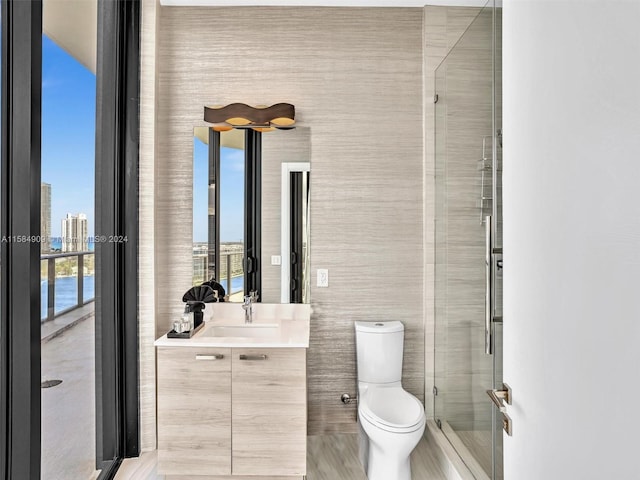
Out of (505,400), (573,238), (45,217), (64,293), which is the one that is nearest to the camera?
(573,238)

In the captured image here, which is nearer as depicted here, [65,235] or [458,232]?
[65,235]

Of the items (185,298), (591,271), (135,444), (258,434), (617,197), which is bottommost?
(135,444)

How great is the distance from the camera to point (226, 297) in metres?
2.71

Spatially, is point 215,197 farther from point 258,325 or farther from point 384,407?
point 384,407

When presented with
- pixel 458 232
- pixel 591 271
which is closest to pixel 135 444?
pixel 458 232

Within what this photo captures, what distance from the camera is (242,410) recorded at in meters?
2.11

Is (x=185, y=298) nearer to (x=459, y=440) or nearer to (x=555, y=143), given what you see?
(x=459, y=440)

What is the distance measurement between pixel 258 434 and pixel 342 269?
106 centimetres

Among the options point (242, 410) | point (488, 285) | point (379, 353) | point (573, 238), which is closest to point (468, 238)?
point (488, 285)

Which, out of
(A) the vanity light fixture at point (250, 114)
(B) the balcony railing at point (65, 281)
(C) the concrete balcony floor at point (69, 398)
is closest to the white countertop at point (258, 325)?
(C) the concrete balcony floor at point (69, 398)

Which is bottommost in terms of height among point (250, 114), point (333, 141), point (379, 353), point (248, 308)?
point (379, 353)

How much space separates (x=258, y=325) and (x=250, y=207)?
711mm

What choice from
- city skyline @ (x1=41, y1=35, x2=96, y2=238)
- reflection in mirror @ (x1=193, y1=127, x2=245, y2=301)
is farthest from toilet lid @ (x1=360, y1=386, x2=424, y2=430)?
city skyline @ (x1=41, y1=35, x2=96, y2=238)

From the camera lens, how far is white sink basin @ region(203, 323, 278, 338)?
2525 millimetres
